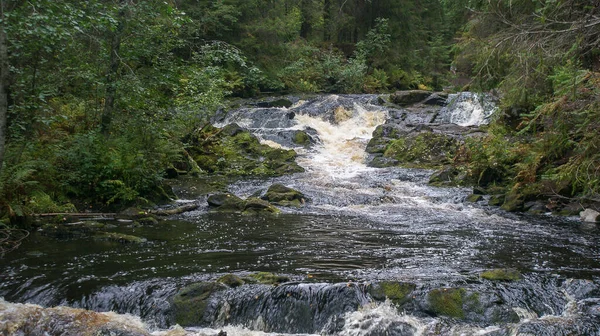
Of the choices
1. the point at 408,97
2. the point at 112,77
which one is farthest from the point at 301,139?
the point at 112,77

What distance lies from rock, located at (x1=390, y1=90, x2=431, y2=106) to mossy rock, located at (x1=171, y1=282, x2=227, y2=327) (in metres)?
22.4

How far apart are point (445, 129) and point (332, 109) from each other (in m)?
5.88

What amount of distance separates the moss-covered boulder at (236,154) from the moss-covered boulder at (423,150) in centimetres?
412

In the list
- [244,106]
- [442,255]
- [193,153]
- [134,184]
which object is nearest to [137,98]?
[134,184]

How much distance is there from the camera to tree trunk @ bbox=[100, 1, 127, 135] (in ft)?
38.5

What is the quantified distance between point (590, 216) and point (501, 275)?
5.97 m

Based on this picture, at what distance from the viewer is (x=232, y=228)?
1109cm

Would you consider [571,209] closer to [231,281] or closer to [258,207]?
[258,207]

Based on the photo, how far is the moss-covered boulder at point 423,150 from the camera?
19.5 meters

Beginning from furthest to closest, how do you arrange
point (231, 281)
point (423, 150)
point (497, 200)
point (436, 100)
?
point (436, 100) < point (423, 150) < point (497, 200) < point (231, 281)

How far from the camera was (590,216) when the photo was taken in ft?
38.7

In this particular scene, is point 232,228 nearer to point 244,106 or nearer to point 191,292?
point 191,292

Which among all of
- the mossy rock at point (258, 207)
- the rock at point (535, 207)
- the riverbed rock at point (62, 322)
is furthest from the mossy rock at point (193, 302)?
the rock at point (535, 207)

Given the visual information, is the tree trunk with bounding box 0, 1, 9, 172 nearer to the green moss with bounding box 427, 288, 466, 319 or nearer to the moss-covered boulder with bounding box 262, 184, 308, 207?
the green moss with bounding box 427, 288, 466, 319
